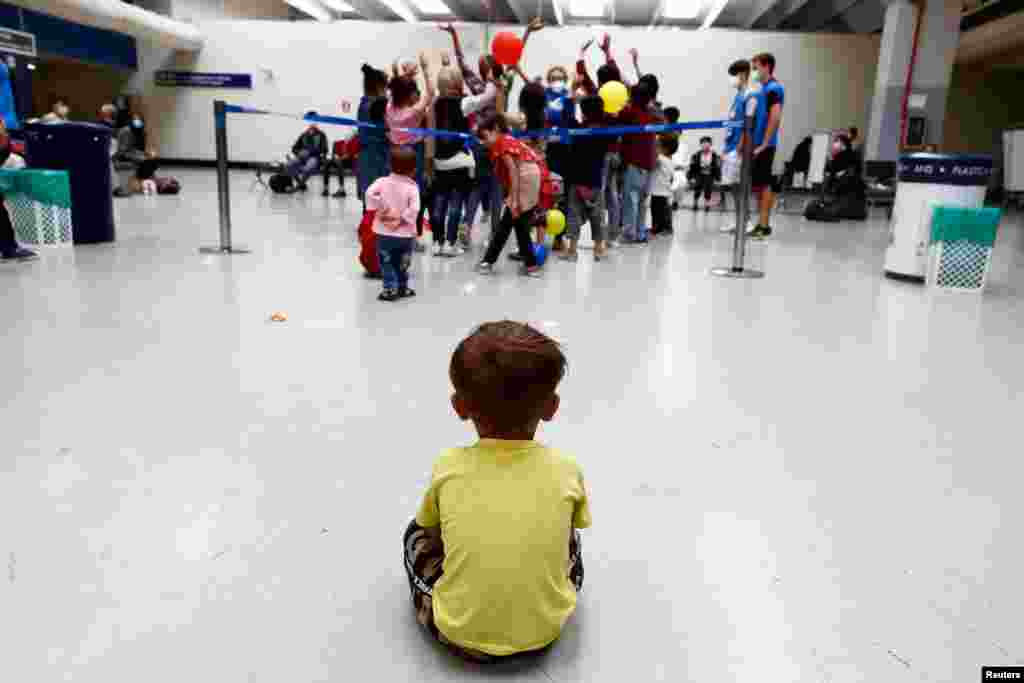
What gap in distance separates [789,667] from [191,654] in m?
1.01

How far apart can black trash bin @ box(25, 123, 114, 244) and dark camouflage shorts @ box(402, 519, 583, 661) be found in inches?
213

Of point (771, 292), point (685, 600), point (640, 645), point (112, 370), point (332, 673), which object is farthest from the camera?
point (771, 292)

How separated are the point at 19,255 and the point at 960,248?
19.8 ft

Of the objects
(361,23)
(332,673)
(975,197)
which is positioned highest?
(361,23)

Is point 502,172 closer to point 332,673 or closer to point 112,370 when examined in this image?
point 112,370

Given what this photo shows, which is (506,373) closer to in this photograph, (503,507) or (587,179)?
(503,507)

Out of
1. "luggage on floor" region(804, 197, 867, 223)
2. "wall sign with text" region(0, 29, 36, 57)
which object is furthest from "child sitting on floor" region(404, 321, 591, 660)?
"wall sign with text" region(0, 29, 36, 57)

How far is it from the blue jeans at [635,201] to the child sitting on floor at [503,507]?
5.66 metres

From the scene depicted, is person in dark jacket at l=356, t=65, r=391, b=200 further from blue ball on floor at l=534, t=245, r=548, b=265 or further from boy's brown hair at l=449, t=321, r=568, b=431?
boy's brown hair at l=449, t=321, r=568, b=431

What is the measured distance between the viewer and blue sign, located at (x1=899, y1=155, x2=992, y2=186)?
4781 millimetres

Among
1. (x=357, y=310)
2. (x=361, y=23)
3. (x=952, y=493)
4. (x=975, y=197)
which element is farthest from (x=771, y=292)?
(x=361, y=23)

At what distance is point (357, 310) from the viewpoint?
150 inches

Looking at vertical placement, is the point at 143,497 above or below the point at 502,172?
below

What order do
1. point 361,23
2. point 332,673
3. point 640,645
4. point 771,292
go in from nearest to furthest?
point 332,673 → point 640,645 → point 771,292 → point 361,23
